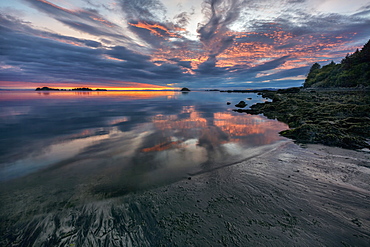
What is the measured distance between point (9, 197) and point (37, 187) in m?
0.66

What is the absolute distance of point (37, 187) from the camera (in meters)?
5.44

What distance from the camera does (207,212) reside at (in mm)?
4258

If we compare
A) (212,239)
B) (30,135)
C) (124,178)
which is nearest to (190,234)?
(212,239)

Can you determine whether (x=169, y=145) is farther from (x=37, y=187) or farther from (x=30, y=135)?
(x=30, y=135)

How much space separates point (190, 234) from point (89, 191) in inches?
149

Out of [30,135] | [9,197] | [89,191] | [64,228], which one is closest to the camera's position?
[64,228]

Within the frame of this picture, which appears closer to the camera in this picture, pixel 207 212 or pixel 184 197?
pixel 207 212

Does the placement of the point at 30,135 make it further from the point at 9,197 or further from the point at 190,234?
the point at 190,234

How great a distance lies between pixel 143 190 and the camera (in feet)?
17.4

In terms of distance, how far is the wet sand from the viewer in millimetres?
3512

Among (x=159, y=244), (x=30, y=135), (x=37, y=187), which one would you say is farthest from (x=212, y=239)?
(x=30, y=135)

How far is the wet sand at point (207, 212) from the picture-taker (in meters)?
3.51

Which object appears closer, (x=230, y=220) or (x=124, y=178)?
(x=230, y=220)

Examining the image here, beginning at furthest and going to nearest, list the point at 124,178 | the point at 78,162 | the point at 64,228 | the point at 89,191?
1. the point at 78,162
2. the point at 124,178
3. the point at 89,191
4. the point at 64,228
